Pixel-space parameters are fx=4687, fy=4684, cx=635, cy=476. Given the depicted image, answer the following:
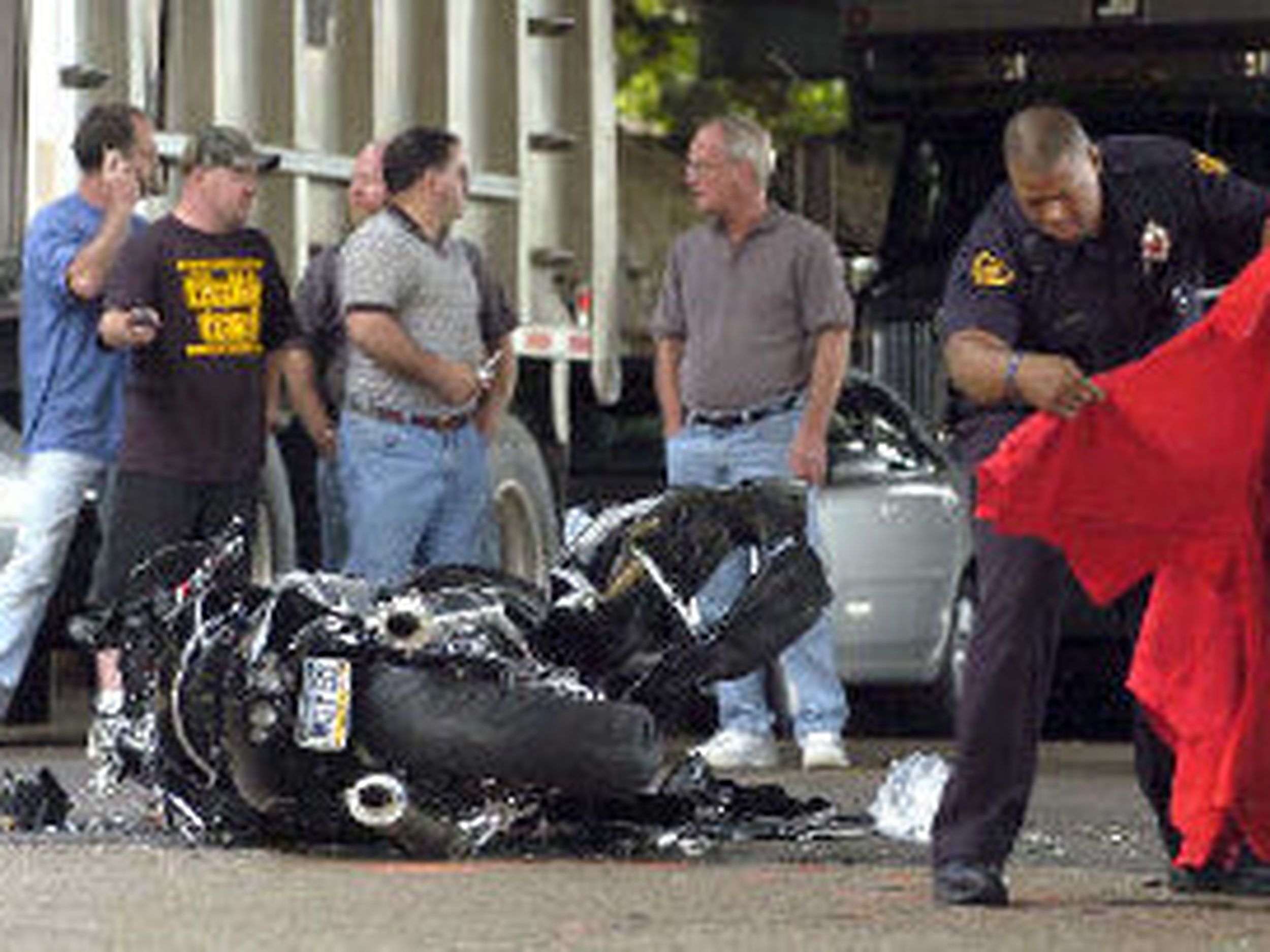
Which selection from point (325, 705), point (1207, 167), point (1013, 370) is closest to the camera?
point (1013, 370)

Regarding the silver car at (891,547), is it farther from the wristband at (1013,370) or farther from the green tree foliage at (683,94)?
the green tree foliage at (683,94)

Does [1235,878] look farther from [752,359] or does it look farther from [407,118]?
[407,118]

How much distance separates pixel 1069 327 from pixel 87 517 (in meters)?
5.95

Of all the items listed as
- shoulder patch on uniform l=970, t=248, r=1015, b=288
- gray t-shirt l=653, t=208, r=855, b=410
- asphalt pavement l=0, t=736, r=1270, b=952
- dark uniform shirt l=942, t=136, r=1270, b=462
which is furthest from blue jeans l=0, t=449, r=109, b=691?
shoulder patch on uniform l=970, t=248, r=1015, b=288

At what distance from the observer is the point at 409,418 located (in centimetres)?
1356

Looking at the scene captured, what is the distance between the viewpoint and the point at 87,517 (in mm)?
15211

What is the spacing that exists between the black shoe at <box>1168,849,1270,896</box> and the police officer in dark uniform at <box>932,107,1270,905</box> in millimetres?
523

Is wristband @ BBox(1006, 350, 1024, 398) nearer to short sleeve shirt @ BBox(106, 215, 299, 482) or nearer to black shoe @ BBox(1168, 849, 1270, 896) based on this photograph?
black shoe @ BBox(1168, 849, 1270, 896)

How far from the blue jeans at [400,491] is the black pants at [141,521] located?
1.86ft

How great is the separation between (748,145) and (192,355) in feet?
8.22

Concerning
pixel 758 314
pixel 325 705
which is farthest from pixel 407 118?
pixel 325 705

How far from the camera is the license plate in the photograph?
1080 centimetres

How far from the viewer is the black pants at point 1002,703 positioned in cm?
988

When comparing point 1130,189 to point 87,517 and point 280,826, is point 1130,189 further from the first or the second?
point 87,517
